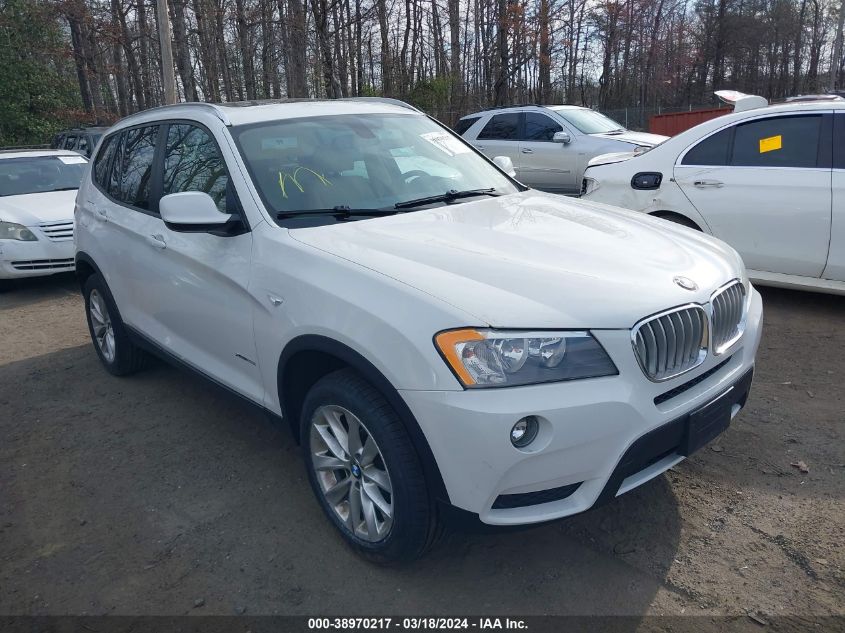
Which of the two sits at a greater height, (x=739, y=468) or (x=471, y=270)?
(x=471, y=270)

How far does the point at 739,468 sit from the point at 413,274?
2002 mm

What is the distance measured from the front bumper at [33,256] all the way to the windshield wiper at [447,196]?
19.6ft

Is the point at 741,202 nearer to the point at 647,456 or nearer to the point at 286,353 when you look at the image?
the point at 647,456

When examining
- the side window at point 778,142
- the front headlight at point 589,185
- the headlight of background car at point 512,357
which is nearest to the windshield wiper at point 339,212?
the headlight of background car at point 512,357

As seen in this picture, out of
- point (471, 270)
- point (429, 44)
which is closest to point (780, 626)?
point (471, 270)

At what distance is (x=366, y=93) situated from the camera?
26.1 m

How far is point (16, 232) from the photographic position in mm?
8062

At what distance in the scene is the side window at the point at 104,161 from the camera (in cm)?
504

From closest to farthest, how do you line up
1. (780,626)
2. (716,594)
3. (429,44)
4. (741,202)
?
(780,626)
(716,594)
(741,202)
(429,44)

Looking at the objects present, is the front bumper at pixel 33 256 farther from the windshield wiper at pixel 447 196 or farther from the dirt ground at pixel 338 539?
the windshield wiper at pixel 447 196

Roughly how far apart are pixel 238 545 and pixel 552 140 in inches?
415

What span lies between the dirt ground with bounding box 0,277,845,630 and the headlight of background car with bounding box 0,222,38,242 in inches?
166

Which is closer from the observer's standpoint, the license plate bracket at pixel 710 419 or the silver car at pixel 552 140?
the license plate bracket at pixel 710 419

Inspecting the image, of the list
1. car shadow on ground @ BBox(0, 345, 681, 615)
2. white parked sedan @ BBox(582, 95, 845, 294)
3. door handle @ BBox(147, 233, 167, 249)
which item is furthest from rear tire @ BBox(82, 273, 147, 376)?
white parked sedan @ BBox(582, 95, 845, 294)
